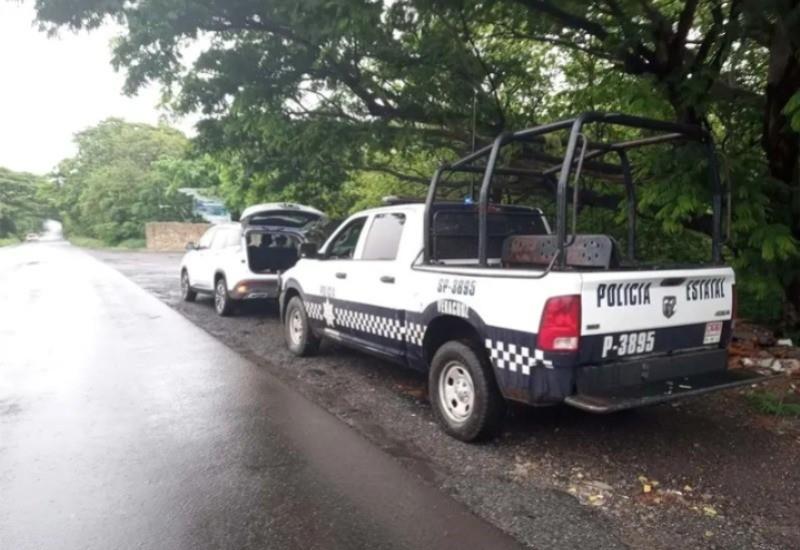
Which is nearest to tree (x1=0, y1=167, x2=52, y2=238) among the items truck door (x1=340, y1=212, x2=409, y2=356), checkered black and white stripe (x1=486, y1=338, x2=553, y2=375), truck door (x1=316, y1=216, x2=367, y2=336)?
truck door (x1=316, y1=216, x2=367, y2=336)

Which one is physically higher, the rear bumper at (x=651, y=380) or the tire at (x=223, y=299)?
the rear bumper at (x=651, y=380)

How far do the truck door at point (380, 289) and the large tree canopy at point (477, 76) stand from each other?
2157mm

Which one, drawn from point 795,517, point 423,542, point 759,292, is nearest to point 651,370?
point 795,517

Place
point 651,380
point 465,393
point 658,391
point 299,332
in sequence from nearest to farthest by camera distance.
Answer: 1. point 658,391
2. point 651,380
3. point 465,393
4. point 299,332

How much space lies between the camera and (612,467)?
408 cm

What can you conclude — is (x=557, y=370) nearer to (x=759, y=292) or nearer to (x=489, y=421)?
(x=489, y=421)

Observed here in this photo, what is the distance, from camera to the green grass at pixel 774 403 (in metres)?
5.09

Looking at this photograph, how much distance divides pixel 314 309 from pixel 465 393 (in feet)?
9.63

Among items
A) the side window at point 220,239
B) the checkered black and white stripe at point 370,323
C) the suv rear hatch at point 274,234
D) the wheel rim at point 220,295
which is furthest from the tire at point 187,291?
the checkered black and white stripe at point 370,323

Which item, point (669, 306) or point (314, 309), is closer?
point (669, 306)

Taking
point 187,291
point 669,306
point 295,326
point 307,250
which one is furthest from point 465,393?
point 187,291

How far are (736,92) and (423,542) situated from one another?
20.6 feet

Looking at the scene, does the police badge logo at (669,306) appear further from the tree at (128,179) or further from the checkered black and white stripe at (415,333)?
the tree at (128,179)

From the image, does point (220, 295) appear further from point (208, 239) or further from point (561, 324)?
point (561, 324)
